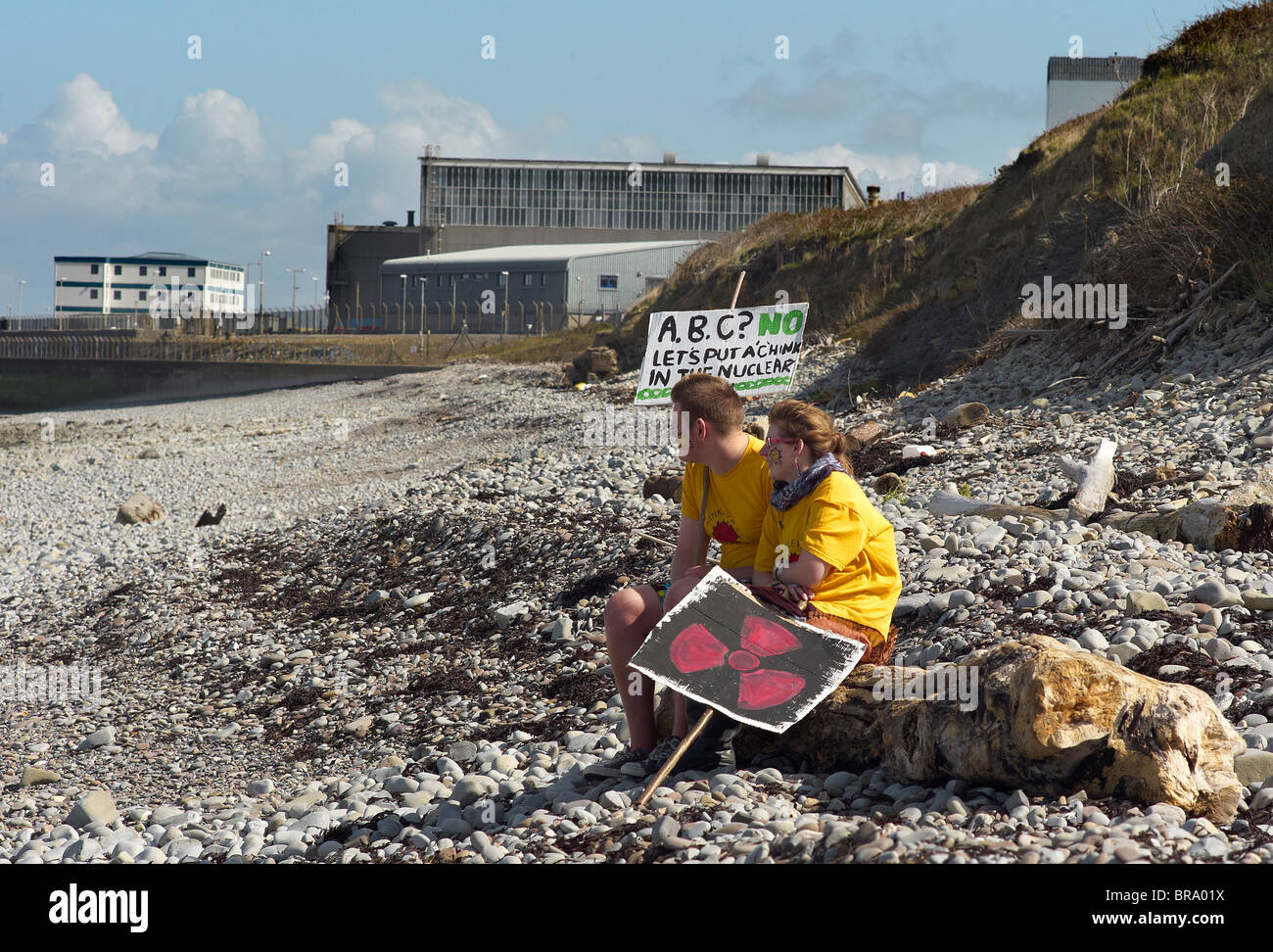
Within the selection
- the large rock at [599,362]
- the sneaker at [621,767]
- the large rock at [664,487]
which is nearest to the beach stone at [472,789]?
the sneaker at [621,767]

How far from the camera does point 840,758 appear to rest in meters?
4.14

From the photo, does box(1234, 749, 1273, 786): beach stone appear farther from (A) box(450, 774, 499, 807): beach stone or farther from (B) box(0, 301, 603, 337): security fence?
(B) box(0, 301, 603, 337): security fence

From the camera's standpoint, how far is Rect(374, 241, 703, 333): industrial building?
187ft

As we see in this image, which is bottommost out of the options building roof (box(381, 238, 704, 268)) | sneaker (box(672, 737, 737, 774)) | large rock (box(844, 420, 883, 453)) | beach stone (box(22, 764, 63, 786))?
beach stone (box(22, 764, 63, 786))

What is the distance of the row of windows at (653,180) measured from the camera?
219 feet

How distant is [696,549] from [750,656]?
84 cm

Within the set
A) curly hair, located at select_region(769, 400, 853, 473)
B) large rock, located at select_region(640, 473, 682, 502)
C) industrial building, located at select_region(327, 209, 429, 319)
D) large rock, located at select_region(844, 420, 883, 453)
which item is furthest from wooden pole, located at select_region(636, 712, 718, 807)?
industrial building, located at select_region(327, 209, 429, 319)

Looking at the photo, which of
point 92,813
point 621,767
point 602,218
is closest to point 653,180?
point 602,218

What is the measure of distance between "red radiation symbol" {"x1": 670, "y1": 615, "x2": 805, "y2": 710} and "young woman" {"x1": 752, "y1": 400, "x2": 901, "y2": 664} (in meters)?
0.16

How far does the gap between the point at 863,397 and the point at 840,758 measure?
1280cm

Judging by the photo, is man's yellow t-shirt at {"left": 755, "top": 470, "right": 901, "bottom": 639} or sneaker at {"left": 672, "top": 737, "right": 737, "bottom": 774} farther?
sneaker at {"left": 672, "top": 737, "right": 737, "bottom": 774}

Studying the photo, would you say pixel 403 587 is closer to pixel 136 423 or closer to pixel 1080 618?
pixel 1080 618
